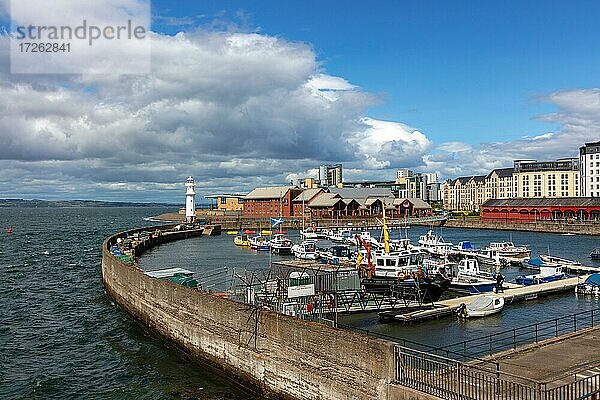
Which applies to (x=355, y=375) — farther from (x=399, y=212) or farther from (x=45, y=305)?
(x=399, y=212)

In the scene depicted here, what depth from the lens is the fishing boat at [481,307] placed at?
122ft

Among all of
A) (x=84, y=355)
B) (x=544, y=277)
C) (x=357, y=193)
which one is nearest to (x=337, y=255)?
(x=544, y=277)

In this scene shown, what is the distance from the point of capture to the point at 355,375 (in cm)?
1909

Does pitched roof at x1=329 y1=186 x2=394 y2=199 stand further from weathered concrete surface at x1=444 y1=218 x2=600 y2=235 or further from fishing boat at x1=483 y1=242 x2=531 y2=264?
fishing boat at x1=483 y1=242 x2=531 y2=264

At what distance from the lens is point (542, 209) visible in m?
140

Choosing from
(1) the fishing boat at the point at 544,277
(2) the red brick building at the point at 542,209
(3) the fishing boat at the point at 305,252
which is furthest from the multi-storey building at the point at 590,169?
(1) the fishing boat at the point at 544,277

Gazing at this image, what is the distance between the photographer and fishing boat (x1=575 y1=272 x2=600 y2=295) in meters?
45.6

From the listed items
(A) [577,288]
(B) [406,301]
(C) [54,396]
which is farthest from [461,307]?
(C) [54,396]

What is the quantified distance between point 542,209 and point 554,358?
129m

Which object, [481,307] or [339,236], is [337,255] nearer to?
[339,236]

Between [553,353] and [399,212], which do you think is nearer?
[553,353]

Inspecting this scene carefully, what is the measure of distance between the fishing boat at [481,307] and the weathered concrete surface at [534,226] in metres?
85.5

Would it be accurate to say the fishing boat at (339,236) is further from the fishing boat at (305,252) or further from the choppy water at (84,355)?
the choppy water at (84,355)

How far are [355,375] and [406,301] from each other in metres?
20.1
